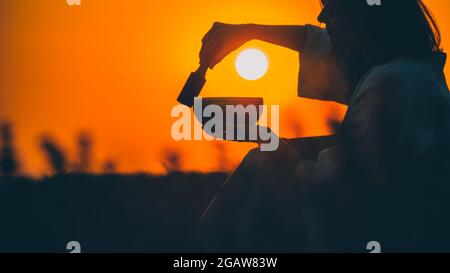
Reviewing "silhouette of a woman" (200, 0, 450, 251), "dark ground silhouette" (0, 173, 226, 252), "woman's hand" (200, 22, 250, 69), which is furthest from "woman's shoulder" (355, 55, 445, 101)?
"dark ground silhouette" (0, 173, 226, 252)

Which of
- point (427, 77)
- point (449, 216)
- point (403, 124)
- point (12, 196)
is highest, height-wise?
point (12, 196)

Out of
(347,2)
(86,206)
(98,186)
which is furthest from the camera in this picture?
(98,186)

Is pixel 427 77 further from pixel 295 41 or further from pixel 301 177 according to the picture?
pixel 295 41

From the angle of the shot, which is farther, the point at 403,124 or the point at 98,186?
the point at 98,186

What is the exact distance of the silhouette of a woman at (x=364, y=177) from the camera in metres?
3.25

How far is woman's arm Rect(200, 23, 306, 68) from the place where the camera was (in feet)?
12.6

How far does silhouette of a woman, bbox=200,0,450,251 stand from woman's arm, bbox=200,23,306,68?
0.43 meters

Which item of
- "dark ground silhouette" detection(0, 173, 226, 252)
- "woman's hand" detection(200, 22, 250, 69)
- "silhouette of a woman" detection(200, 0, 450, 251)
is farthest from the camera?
"dark ground silhouette" detection(0, 173, 226, 252)

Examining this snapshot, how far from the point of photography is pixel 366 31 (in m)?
3.67

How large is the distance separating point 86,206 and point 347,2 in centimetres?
247

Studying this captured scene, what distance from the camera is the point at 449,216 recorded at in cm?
326

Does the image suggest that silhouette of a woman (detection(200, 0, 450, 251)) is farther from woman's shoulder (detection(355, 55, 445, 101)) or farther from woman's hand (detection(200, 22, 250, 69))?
woman's hand (detection(200, 22, 250, 69))

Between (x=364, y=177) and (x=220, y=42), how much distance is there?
3.08ft

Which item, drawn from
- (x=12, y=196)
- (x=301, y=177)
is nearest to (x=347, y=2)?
(x=301, y=177)
